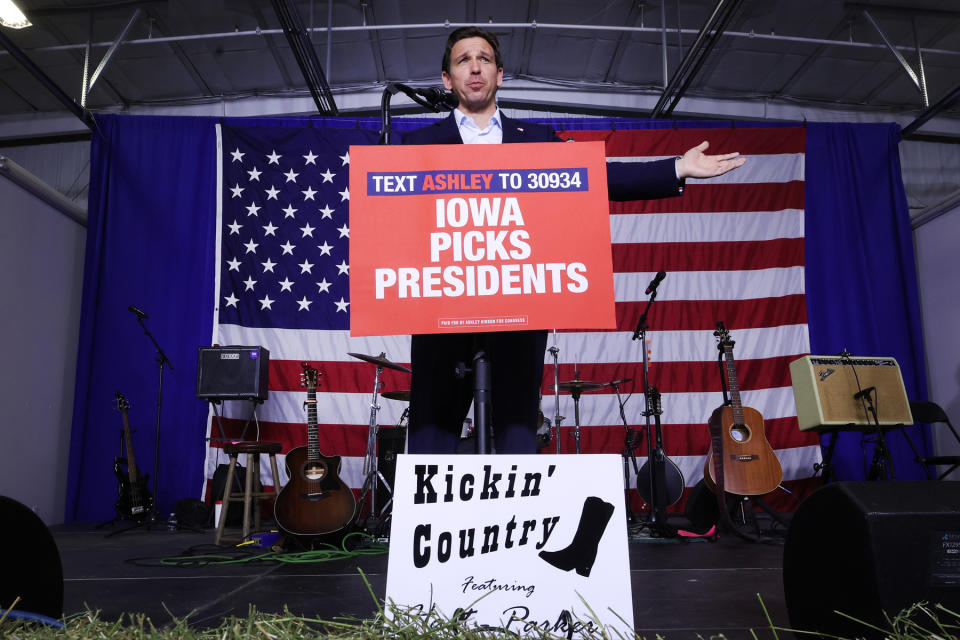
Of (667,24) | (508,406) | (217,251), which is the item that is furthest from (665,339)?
(508,406)

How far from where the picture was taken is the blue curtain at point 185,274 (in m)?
4.73

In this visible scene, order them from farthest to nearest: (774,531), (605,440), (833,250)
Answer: (833,250), (605,440), (774,531)

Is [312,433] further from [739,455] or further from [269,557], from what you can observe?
[739,455]

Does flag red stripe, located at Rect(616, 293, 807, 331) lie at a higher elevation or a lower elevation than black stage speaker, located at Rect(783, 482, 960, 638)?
higher

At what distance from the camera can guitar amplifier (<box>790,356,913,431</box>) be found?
3574mm

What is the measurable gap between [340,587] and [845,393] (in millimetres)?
3024

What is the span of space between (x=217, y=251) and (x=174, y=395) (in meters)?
1.12

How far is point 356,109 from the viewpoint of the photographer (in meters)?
6.41

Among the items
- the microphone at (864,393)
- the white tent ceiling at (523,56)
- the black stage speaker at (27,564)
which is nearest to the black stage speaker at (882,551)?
the black stage speaker at (27,564)

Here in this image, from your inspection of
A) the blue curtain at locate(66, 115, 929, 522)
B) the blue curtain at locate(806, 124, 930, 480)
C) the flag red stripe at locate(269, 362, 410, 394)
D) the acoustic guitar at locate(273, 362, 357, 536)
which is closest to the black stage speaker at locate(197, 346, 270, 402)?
the flag red stripe at locate(269, 362, 410, 394)

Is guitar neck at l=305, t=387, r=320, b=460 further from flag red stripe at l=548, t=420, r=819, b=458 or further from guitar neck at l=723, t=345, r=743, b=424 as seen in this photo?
guitar neck at l=723, t=345, r=743, b=424

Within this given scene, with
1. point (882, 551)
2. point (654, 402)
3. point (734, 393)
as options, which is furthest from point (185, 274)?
point (882, 551)

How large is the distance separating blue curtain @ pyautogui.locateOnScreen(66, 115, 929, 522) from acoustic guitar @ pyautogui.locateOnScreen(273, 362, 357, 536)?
1.83 meters

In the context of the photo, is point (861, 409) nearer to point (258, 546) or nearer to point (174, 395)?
point (258, 546)
